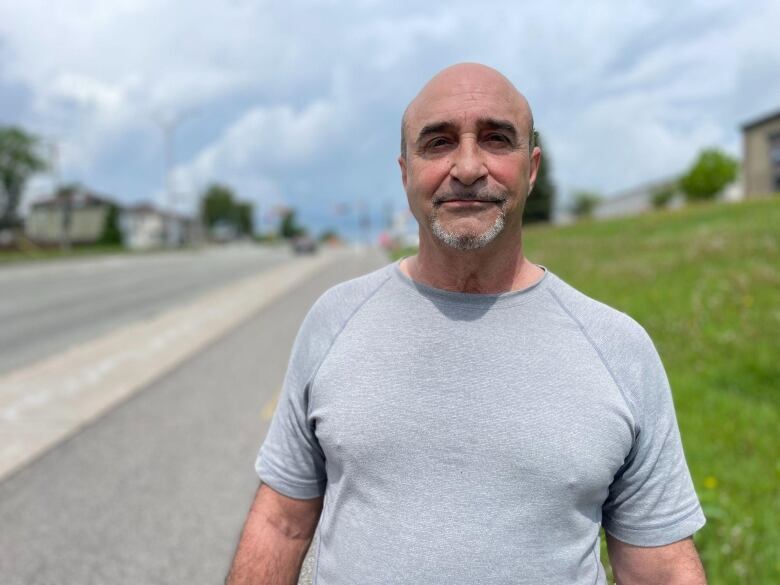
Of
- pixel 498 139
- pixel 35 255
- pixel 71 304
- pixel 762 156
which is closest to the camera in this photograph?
pixel 498 139

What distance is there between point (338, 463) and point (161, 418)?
5.75m

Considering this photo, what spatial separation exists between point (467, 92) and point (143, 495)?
13.9 feet

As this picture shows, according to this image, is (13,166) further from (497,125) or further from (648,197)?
(497,125)

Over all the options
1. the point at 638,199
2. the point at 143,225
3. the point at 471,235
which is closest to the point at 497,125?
the point at 471,235

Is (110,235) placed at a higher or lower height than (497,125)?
lower

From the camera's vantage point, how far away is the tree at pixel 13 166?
4040 inches

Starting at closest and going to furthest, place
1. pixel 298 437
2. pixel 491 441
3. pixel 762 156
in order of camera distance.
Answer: pixel 491 441 → pixel 298 437 → pixel 762 156

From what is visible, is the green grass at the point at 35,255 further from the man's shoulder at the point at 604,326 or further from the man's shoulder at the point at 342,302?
the man's shoulder at the point at 604,326

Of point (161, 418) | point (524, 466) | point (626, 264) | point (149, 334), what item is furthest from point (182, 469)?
point (626, 264)

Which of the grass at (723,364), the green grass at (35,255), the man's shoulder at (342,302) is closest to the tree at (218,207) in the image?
the green grass at (35,255)

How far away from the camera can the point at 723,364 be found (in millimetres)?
7582

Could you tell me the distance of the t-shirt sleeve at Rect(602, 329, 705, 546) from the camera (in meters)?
1.84

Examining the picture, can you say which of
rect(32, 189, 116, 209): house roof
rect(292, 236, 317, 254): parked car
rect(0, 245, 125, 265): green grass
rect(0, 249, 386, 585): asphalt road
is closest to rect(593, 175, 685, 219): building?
rect(292, 236, 317, 254): parked car

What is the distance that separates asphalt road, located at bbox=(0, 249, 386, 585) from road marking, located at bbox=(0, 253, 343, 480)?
235mm
